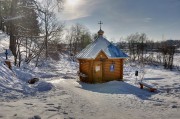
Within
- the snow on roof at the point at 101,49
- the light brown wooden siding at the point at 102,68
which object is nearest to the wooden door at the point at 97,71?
the light brown wooden siding at the point at 102,68

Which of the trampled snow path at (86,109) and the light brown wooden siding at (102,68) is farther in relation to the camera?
the light brown wooden siding at (102,68)

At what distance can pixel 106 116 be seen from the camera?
959 centimetres

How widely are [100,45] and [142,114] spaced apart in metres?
12.2

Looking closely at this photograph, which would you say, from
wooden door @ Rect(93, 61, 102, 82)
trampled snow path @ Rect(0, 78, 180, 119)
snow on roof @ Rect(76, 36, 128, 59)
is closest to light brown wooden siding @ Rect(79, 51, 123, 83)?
wooden door @ Rect(93, 61, 102, 82)

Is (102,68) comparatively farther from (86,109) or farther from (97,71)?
(86,109)

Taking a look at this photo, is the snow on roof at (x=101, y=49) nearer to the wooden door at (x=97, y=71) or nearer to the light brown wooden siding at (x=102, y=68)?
the light brown wooden siding at (x=102, y=68)

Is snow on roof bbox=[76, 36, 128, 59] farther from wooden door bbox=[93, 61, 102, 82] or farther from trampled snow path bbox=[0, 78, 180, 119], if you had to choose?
trampled snow path bbox=[0, 78, 180, 119]

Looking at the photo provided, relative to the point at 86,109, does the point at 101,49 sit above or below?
above

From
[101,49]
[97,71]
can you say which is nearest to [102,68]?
[97,71]

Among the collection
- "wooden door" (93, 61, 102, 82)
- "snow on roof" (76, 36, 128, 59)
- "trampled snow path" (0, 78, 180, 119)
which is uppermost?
"snow on roof" (76, 36, 128, 59)

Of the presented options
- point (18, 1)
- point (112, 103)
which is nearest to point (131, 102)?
point (112, 103)

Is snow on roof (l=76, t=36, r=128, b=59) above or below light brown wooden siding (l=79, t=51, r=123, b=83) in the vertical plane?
above

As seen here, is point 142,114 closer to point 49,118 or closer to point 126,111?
point 126,111

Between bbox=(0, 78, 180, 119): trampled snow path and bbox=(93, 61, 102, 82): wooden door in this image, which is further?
bbox=(93, 61, 102, 82): wooden door
